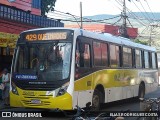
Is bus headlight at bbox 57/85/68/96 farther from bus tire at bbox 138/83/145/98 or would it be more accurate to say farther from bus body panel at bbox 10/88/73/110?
bus tire at bbox 138/83/145/98

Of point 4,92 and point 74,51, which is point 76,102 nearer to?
point 74,51

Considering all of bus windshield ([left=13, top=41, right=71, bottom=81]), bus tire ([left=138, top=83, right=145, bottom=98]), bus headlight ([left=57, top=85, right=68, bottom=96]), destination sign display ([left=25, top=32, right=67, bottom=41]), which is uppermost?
destination sign display ([left=25, top=32, right=67, bottom=41])

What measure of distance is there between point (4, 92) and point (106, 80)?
497 cm

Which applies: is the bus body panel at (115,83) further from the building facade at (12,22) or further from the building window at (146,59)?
the building facade at (12,22)

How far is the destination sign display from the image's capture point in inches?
472

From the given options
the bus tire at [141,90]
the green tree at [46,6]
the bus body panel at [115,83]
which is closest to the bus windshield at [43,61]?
the bus body panel at [115,83]

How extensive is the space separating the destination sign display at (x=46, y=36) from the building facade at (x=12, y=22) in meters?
5.46

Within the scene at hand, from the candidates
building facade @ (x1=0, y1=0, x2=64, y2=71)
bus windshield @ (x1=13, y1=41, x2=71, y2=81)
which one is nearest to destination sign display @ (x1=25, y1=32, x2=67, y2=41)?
bus windshield @ (x1=13, y1=41, x2=71, y2=81)

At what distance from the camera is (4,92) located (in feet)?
53.8

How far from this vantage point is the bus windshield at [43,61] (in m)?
11.6

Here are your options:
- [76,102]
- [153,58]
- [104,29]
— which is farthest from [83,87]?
[104,29]

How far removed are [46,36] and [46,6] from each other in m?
22.8

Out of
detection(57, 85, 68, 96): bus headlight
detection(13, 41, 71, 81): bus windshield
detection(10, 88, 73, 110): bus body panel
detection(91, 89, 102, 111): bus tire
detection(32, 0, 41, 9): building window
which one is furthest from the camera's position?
detection(32, 0, 41, 9): building window

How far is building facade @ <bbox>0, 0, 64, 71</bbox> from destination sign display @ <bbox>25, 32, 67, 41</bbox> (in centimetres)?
546
